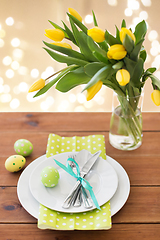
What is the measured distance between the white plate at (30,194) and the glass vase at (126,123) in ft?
0.37

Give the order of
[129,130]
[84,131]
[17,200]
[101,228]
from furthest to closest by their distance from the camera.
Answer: [84,131] < [129,130] < [17,200] < [101,228]

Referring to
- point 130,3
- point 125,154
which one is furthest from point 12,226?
point 130,3

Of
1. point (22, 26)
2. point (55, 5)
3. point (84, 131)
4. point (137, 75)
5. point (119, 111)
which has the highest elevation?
point (55, 5)

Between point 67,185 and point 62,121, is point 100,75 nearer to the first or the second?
point 67,185

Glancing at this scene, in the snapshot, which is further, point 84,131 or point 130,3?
point 130,3

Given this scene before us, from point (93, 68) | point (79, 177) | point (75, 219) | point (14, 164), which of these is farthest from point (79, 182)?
point (93, 68)

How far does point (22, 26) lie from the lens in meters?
1.92

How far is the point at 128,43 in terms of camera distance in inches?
23.9

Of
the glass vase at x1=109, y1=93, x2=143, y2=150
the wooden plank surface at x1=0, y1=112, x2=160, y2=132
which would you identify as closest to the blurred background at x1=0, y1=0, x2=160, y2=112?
the wooden plank surface at x1=0, y1=112, x2=160, y2=132

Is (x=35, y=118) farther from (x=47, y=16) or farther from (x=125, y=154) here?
(x=47, y=16)

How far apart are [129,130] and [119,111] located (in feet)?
0.25

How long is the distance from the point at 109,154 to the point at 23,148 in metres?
0.31

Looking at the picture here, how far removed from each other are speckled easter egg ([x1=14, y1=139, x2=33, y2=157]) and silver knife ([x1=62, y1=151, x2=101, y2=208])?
0.72ft

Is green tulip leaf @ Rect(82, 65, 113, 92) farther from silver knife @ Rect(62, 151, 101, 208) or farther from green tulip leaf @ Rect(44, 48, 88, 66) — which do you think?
silver knife @ Rect(62, 151, 101, 208)
